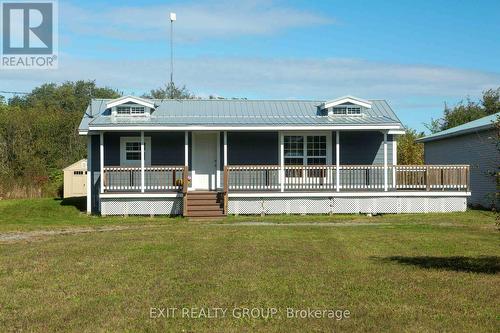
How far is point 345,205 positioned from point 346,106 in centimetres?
436

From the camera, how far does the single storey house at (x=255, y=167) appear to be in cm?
2195

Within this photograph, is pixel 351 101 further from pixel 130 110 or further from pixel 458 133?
pixel 130 110

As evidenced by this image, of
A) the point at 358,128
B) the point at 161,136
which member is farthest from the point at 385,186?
the point at 161,136

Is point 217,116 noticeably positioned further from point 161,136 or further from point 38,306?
point 38,306

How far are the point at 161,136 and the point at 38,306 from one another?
673 inches

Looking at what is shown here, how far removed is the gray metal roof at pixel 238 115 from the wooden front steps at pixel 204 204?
253 centimetres

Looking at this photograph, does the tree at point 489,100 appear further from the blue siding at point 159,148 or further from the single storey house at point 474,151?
the blue siding at point 159,148

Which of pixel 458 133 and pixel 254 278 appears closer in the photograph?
pixel 254 278

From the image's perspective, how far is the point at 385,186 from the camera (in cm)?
2205

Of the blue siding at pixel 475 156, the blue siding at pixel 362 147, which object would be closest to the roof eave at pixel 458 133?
the blue siding at pixel 475 156

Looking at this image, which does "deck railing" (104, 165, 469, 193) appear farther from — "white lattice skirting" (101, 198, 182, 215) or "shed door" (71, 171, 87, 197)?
"shed door" (71, 171, 87, 197)

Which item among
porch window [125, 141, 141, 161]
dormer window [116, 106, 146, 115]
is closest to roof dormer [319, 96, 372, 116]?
dormer window [116, 106, 146, 115]

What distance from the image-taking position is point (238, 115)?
2477cm

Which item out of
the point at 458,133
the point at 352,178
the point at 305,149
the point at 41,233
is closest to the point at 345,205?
the point at 352,178
